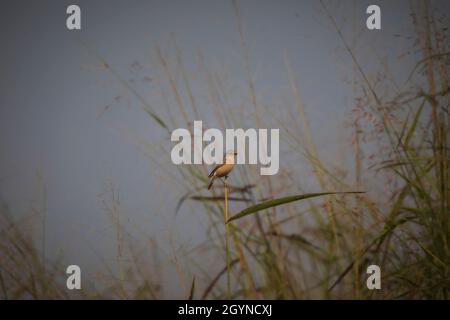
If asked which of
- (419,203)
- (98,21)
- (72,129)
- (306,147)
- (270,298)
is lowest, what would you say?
(270,298)

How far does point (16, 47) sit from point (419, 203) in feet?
5.27

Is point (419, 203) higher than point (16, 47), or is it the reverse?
point (16, 47)

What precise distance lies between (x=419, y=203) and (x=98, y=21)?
136 cm

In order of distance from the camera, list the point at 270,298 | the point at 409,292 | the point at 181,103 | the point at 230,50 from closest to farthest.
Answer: the point at 409,292 → the point at 270,298 → the point at 181,103 → the point at 230,50

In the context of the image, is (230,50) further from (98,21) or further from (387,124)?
(387,124)

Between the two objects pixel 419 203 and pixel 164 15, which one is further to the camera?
pixel 164 15

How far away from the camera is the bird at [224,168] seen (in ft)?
4.33

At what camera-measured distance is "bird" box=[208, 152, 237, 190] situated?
132cm

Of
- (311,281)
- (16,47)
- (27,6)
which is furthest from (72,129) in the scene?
(311,281)

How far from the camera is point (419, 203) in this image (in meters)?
1.15

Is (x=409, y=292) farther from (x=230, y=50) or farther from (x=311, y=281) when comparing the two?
(x=230, y=50)

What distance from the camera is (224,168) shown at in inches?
52.2

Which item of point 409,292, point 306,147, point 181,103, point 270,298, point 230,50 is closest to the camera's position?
point 409,292

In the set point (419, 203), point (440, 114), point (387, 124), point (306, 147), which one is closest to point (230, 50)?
point (306, 147)
